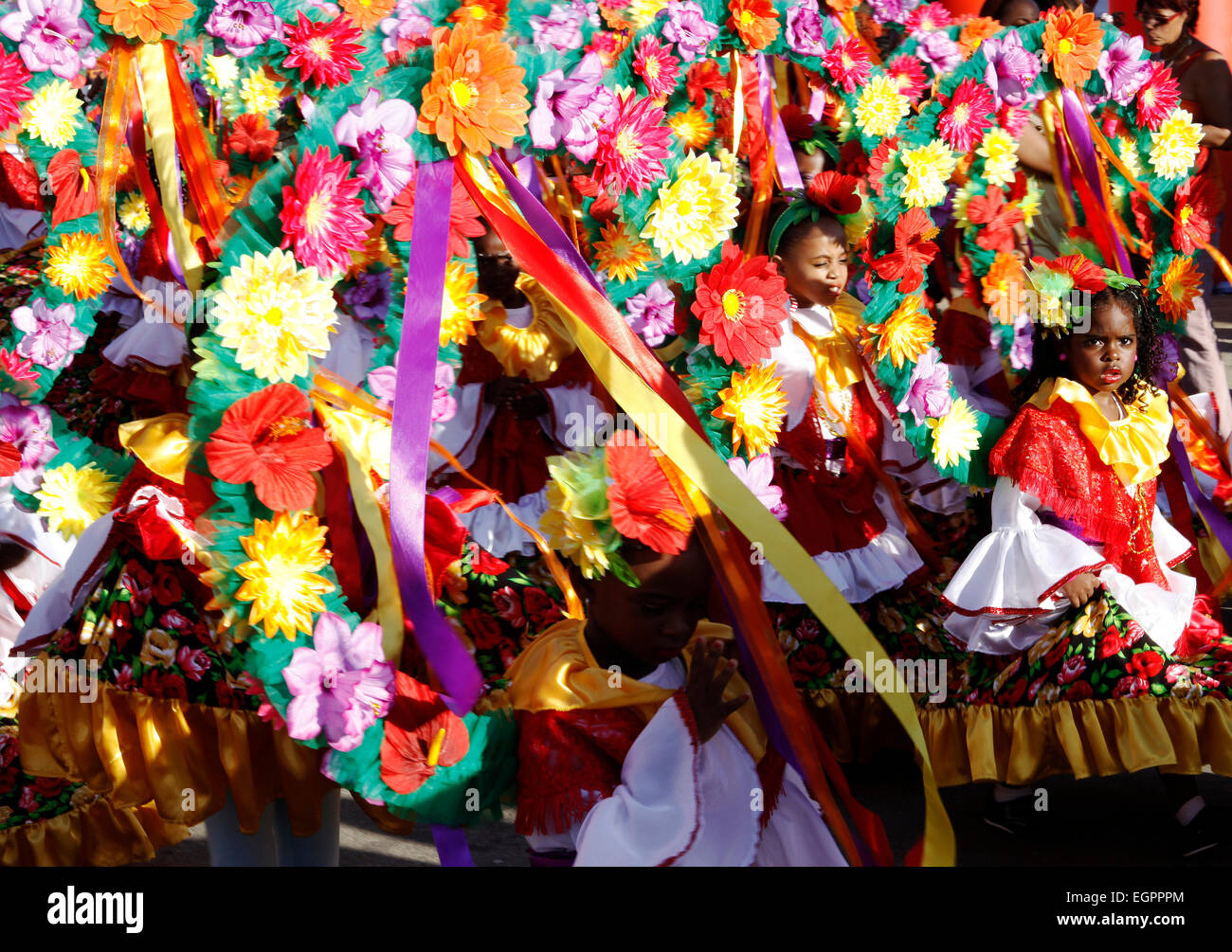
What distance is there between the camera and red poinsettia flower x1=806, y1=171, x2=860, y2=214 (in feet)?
10.8

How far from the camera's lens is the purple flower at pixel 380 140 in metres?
2.03

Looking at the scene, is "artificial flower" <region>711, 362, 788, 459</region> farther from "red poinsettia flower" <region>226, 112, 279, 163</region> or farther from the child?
"red poinsettia flower" <region>226, 112, 279, 163</region>

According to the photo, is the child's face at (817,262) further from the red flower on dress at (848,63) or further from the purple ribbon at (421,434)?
the purple ribbon at (421,434)

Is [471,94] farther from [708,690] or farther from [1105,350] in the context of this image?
[1105,350]

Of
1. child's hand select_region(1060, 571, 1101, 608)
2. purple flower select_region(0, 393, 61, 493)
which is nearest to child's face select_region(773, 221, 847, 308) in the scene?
child's hand select_region(1060, 571, 1101, 608)

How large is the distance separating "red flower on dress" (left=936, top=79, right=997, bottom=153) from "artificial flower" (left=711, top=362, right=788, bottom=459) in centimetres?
94

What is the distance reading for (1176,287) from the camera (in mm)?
3727

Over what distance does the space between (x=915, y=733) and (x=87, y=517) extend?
189cm

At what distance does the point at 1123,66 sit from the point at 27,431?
3144 millimetres

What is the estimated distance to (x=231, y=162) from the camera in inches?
133

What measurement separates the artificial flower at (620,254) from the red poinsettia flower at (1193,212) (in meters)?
1.83

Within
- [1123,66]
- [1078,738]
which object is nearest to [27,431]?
[1078,738]

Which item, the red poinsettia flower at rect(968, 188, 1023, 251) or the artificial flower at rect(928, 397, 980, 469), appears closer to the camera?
the artificial flower at rect(928, 397, 980, 469)
